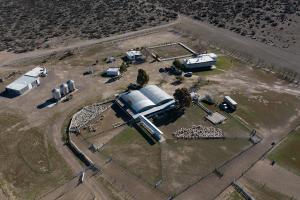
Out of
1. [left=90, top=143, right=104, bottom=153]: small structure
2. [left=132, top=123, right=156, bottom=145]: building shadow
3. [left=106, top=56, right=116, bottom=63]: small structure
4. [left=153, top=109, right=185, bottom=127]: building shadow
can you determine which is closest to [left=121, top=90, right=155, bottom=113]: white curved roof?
[left=153, top=109, right=185, bottom=127]: building shadow

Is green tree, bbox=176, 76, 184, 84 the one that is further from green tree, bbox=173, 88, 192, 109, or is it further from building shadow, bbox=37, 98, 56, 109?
building shadow, bbox=37, 98, 56, 109

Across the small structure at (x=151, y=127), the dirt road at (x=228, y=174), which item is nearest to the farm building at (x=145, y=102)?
the small structure at (x=151, y=127)

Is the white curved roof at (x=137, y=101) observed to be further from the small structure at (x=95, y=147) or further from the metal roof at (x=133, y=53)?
the metal roof at (x=133, y=53)

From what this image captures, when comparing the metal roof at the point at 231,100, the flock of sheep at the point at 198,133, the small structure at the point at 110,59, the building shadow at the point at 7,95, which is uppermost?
the metal roof at the point at 231,100

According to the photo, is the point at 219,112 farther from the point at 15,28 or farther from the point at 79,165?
the point at 15,28

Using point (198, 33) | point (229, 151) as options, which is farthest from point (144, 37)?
point (229, 151)

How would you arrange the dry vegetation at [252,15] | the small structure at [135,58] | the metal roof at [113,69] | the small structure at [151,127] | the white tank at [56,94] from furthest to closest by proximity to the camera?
1. the dry vegetation at [252,15]
2. the small structure at [135,58]
3. the metal roof at [113,69]
4. the white tank at [56,94]
5. the small structure at [151,127]
